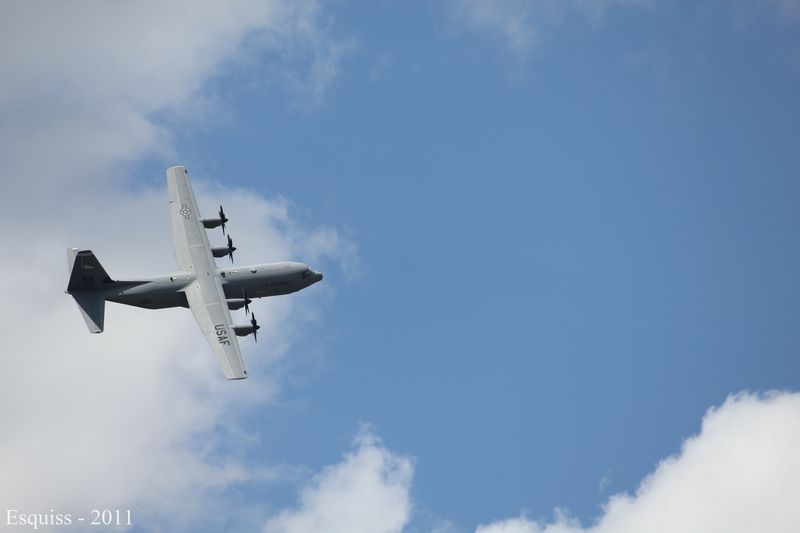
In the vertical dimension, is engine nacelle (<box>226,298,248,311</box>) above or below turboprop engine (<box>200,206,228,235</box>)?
below

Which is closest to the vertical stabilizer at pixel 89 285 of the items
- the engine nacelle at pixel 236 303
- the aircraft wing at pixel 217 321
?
the aircraft wing at pixel 217 321

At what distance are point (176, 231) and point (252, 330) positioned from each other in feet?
54.0

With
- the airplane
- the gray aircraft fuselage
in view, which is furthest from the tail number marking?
the gray aircraft fuselage

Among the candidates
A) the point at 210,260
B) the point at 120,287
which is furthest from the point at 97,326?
the point at 210,260

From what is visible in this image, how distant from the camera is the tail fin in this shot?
400 feet

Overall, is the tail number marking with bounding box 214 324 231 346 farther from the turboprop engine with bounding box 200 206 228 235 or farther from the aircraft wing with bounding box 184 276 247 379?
the turboprop engine with bounding box 200 206 228 235

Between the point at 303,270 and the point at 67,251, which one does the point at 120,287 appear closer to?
the point at 67,251

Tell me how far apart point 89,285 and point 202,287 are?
10112 millimetres

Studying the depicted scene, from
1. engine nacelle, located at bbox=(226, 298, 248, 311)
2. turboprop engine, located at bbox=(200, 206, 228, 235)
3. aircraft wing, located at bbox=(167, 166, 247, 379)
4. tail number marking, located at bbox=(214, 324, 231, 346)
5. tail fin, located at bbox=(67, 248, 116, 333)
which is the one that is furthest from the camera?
turboprop engine, located at bbox=(200, 206, 228, 235)

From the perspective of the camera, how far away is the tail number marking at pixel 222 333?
120 m

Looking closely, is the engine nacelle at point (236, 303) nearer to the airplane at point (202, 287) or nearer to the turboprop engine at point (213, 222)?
the airplane at point (202, 287)

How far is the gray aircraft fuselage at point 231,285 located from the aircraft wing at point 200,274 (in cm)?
101

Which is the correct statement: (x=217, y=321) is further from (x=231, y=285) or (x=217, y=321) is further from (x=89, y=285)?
(x=89, y=285)

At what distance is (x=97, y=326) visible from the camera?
401 ft
